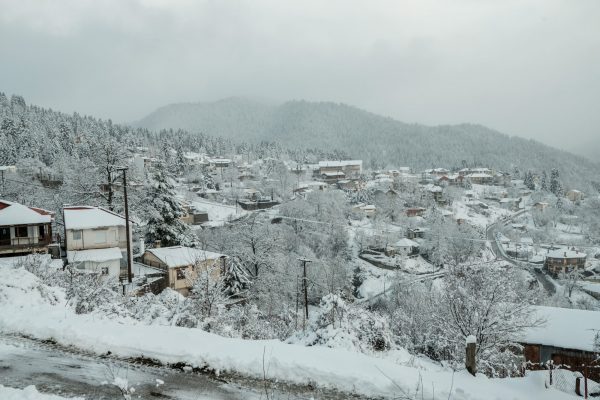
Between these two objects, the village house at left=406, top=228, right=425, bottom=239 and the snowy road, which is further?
the village house at left=406, top=228, right=425, bottom=239

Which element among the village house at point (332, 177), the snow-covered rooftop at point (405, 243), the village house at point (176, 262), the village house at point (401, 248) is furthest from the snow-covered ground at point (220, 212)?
the village house at point (332, 177)

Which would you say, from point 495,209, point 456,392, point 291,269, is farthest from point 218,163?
point 456,392

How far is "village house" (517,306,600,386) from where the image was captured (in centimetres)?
1633

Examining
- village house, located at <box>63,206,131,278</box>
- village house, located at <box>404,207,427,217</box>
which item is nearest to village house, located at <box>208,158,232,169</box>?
village house, located at <box>404,207,427,217</box>

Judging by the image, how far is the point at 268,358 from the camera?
8008 mm

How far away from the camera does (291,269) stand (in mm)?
39000

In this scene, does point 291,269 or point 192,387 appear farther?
point 291,269

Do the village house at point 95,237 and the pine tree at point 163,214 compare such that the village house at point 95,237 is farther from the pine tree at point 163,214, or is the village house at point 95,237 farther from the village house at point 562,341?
the village house at point 562,341

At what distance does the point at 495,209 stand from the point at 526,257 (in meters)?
33.2

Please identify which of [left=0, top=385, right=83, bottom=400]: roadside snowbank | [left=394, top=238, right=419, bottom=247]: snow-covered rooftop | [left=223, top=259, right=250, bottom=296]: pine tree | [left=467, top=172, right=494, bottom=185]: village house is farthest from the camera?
[left=467, top=172, right=494, bottom=185]: village house

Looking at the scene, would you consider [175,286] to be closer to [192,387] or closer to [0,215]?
[0,215]

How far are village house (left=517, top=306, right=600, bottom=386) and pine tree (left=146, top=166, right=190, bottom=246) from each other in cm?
2544

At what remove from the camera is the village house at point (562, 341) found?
16.3 meters

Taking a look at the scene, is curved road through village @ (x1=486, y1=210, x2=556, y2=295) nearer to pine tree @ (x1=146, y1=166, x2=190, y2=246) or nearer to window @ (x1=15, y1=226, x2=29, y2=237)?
pine tree @ (x1=146, y1=166, x2=190, y2=246)
